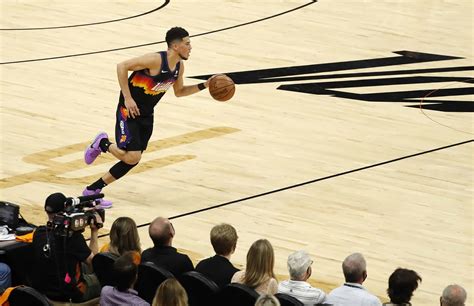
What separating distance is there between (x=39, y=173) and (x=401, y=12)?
1049 centimetres

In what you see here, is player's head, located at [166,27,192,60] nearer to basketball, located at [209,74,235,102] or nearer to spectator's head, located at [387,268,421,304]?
basketball, located at [209,74,235,102]

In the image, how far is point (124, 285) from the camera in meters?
8.20

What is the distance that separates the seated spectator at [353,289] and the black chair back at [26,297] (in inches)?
76.4

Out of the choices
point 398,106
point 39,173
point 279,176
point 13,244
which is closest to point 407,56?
point 398,106

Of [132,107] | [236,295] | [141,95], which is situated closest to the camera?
[236,295]

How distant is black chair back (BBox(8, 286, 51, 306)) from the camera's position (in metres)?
7.89

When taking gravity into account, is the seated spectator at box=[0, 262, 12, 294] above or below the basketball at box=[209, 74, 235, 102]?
below

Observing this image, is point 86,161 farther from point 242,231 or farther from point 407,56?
point 407,56

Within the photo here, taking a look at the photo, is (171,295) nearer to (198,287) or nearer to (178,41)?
(198,287)

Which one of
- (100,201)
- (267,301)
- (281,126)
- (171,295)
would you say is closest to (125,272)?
(171,295)

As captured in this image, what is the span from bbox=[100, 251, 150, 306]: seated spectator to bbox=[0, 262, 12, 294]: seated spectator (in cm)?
88

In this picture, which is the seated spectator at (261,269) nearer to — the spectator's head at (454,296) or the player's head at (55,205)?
the spectator's head at (454,296)

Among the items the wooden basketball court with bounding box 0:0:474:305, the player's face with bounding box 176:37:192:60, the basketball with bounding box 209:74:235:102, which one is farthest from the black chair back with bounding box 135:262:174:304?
the basketball with bounding box 209:74:235:102

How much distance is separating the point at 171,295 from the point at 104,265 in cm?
155
